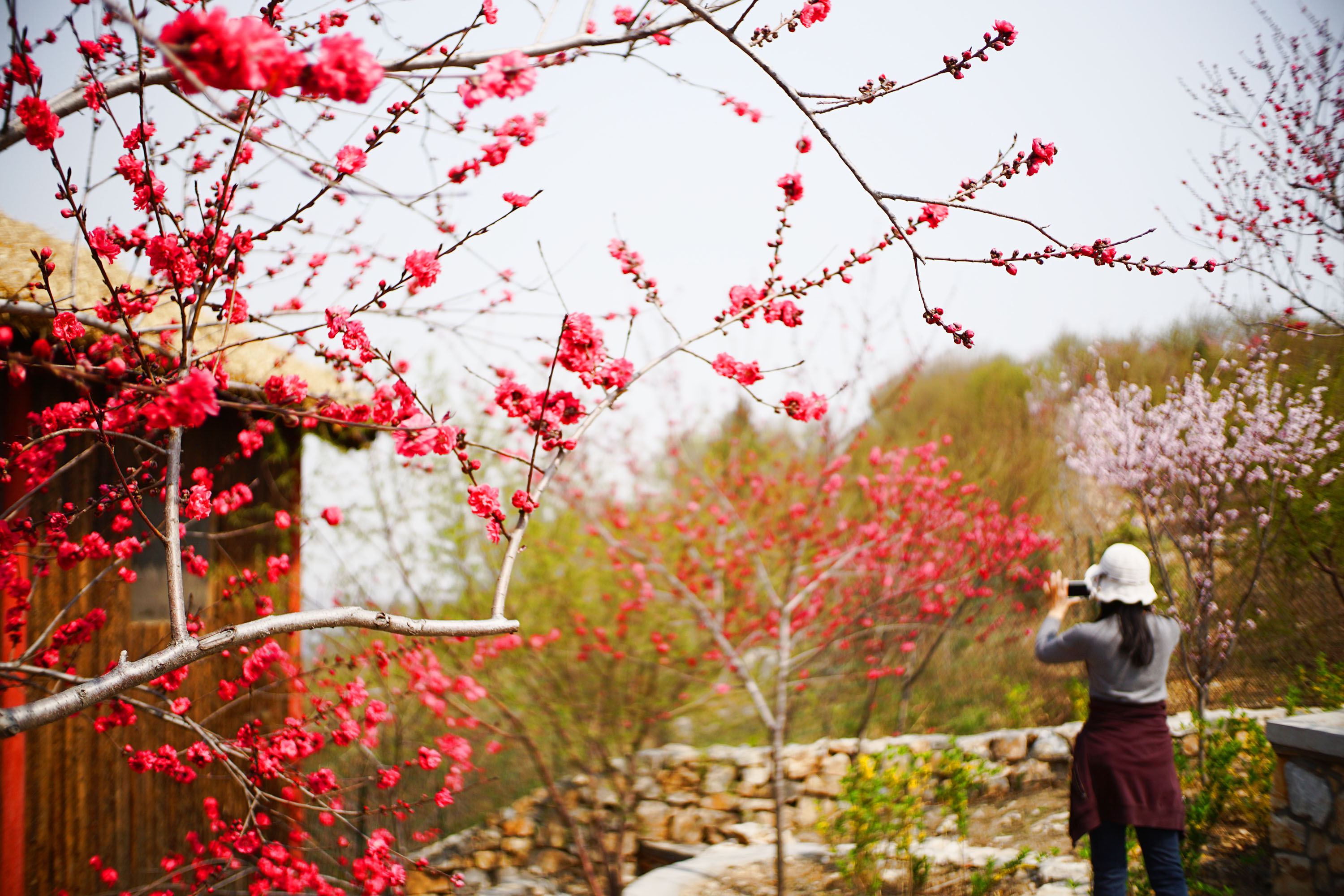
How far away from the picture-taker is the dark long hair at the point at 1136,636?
2.57 m

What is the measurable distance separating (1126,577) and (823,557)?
11.2 feet

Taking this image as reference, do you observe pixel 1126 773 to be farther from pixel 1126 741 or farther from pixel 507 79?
pixel 507 79

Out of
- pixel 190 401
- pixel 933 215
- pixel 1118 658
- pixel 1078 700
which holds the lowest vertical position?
A: pixel 1078 700

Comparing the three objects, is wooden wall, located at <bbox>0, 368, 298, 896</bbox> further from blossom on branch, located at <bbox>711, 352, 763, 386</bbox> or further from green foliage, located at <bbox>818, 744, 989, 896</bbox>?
green foliage, located at <bbox>818, 744, 989, 896</bbox>

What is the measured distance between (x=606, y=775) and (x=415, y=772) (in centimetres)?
161

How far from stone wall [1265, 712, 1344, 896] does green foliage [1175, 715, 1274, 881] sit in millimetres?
321

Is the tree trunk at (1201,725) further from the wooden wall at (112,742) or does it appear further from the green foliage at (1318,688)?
the wooden wall at (112,742)

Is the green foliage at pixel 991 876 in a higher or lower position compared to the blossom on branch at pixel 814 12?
lower

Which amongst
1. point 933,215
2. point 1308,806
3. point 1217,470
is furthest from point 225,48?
point 1217,470

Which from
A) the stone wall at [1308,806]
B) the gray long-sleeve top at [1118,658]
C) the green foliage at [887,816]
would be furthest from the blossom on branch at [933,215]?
the stone wall at [1308,806]

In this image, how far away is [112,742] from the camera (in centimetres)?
301

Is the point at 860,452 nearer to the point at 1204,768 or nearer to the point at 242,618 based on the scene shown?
the point at 1204,768

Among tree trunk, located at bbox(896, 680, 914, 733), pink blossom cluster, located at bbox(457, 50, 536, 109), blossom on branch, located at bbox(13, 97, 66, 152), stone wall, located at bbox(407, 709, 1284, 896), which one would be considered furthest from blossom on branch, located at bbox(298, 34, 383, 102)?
tree trunk, located at bbox(896, 680, 914, 733)

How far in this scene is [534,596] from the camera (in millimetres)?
6297
